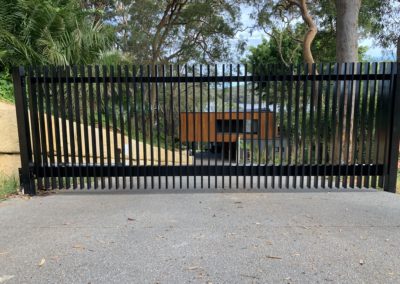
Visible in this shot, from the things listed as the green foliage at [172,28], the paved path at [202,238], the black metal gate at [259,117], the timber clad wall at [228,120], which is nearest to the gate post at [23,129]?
the black metal gate at [259,117]

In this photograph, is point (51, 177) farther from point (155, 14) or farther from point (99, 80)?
point (155, 14)

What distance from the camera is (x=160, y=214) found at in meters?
4.75

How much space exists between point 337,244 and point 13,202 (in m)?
4.36

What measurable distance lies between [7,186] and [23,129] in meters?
1.15

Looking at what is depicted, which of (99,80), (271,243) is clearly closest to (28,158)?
(99,80)

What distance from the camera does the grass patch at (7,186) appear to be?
5.61m

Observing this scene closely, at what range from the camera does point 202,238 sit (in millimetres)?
3918

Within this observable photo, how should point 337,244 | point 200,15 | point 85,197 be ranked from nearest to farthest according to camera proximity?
point 337,244, point 85,197, point 200,15

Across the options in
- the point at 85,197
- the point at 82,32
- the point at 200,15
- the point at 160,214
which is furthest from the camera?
the point at 200,15

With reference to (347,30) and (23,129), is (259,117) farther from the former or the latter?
(347,30)

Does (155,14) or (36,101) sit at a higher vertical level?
(155,14)

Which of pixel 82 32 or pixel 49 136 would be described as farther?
pixel 82 32

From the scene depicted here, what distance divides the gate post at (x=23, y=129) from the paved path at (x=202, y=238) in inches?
11.6

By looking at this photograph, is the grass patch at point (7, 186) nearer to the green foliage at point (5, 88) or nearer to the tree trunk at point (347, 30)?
the green foliage at point (5, 88)
